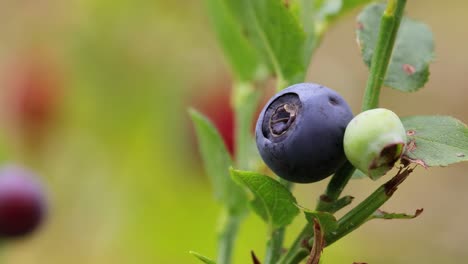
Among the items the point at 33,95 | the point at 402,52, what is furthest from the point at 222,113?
the point at 402,52

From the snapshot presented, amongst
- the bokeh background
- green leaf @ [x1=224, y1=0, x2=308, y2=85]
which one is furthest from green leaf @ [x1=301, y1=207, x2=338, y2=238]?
the bokeh background

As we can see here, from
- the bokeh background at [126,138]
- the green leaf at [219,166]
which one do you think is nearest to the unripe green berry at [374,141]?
the green leaf at [219,166]

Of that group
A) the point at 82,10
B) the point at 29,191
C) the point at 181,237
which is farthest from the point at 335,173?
the point at 82,10

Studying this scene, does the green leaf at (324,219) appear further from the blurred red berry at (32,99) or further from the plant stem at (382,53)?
the blurred red berry at (32,99)

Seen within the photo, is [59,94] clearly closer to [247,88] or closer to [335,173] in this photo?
[247,88]

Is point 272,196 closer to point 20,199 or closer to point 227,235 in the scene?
point 227,235
